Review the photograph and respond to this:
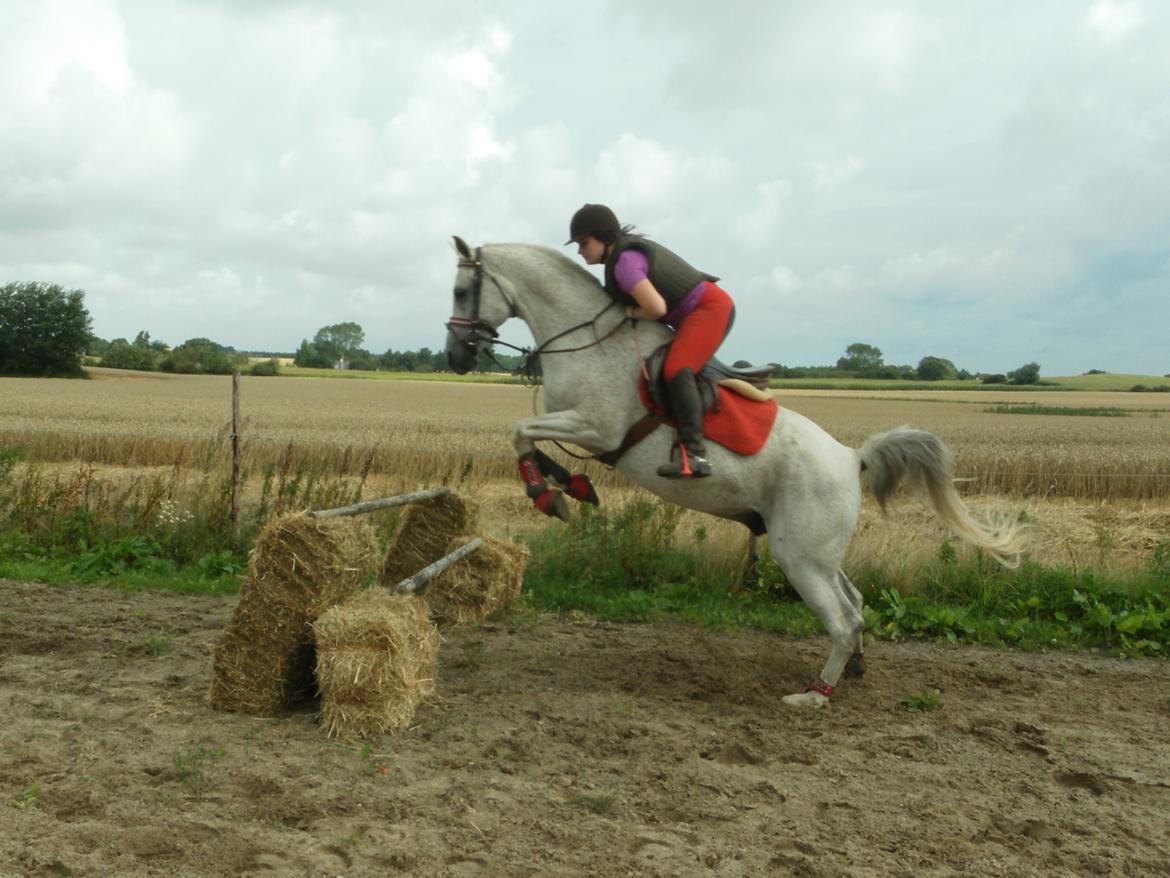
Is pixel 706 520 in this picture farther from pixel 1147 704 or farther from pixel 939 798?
pixel 939 798

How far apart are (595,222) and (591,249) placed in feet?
0.55

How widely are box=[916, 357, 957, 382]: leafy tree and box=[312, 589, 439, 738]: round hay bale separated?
6295cm

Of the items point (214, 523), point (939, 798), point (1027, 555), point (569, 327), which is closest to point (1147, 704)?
point (939, 798)

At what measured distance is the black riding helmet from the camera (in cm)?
564

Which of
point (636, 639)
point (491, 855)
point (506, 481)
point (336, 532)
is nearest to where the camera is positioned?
point (491, 855)

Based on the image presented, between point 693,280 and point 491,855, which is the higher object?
point 693,280

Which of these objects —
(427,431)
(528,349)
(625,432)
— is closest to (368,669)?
(625,432)

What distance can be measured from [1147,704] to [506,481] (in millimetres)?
10285

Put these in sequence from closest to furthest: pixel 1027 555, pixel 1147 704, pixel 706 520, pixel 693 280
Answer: pixel 693 280, pixel 1147 704, pixel 1027 555, pixel 706 520

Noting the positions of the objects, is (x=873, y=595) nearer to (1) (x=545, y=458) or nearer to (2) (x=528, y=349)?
(1) (x=545, y=458)

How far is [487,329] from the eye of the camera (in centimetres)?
598

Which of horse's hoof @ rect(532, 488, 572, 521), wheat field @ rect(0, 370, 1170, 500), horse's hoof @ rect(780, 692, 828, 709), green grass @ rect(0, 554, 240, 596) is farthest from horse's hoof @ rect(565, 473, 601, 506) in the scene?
green grass @ rect(0, 554, 240, 596)

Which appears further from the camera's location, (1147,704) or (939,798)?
(1147,704)

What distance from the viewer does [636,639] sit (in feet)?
24.4
